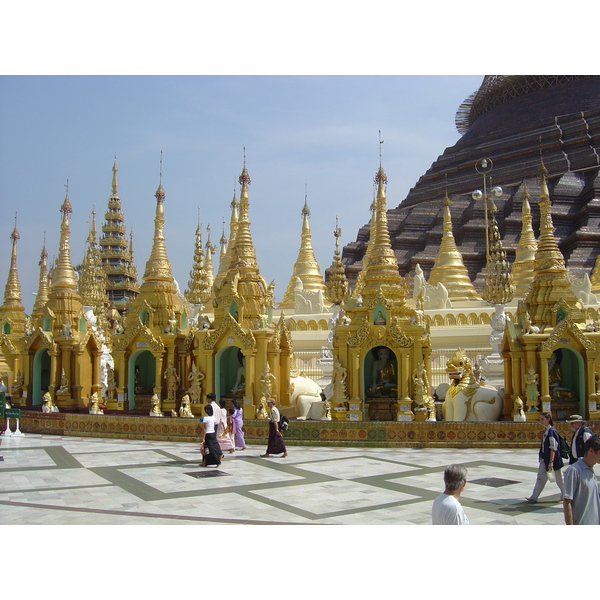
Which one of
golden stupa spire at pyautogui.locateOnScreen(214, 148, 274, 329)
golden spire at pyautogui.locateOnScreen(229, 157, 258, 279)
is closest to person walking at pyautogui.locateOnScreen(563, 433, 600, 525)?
golden stupa spire at pyautogui.locateOnScreen(214, 148, 274, 329)

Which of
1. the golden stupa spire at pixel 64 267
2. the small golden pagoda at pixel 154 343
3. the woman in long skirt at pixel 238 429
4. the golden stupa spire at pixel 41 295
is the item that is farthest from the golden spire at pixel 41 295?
the woman in long skirt at pixel 238 429

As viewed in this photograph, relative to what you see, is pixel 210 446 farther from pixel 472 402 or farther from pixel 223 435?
pixel 472 402

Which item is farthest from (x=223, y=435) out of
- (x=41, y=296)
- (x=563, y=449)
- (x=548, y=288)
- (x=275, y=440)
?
(x=41, y=296)

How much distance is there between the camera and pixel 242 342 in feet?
55.7

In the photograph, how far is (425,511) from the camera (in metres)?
8.73

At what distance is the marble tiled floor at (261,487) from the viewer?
8523 mm

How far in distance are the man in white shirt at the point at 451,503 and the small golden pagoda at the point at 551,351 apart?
34.9ft

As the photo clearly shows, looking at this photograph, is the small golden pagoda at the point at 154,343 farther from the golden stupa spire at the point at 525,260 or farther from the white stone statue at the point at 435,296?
the golden stupa spire at the point at 525,260

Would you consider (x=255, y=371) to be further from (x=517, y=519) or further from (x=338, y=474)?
(x=517, y=519)

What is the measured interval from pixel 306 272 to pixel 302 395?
20346 mm

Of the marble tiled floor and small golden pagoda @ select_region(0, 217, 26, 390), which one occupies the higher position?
small golden pagoda @ select_region(0, 217, 26, 390)

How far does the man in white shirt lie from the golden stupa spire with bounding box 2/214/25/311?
1102 inches

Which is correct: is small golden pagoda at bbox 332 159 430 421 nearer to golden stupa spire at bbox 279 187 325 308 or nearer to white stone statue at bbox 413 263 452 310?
white stone statue at bbox 413 263 452 310

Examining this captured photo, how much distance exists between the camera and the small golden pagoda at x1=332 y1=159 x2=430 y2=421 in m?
15.8
